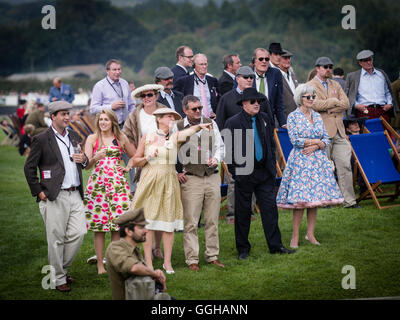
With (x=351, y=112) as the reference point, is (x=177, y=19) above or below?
above

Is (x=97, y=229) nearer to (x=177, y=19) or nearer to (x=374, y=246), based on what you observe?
(x=374, y=246)

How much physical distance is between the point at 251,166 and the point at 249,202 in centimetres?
48

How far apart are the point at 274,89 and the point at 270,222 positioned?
2959mm

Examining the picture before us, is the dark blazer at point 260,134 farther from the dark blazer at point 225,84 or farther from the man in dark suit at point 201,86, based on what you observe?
the dark blazer at point 225,84

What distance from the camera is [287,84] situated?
458 inches

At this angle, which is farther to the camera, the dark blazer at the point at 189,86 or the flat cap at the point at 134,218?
the dark blazer at the point at 189,86

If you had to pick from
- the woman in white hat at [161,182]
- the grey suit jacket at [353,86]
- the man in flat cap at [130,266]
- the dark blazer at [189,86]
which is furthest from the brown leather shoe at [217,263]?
the grey suit jacket at [353,86]

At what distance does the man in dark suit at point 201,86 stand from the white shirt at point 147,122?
2.25m

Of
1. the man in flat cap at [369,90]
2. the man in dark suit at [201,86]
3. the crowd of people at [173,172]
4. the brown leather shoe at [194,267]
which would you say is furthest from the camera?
the man in flat cap at [369,90]

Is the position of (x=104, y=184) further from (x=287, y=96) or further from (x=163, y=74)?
(x=287, y=96)

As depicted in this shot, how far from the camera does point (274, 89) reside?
1066cm

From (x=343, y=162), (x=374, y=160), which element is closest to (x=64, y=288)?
(x=343, y=162)

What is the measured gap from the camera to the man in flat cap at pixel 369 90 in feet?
40.1
